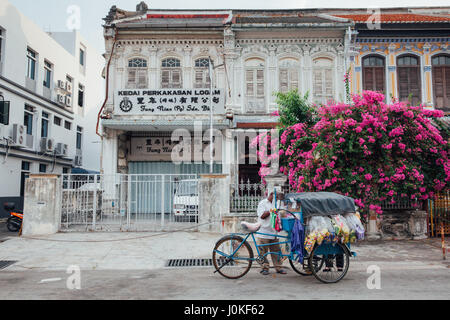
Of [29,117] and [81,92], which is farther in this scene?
[81,92]

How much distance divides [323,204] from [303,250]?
897mm

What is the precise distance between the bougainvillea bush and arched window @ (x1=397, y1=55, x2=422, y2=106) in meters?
6.26

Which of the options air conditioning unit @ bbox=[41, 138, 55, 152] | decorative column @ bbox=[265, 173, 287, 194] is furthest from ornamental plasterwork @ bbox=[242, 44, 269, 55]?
air conditioning unit @ bbox=[41, 138, 55, 152]

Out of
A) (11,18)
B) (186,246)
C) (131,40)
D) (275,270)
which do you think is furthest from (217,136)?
(11,18)

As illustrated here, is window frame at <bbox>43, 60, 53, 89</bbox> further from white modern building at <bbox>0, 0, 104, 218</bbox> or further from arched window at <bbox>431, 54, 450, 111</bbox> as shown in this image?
arched window at <bbox>431, 54, 450, 111</bbox>

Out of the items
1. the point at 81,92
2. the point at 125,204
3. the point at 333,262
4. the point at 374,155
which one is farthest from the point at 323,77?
the point at 81,92

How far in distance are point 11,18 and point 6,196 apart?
9570 millimetres

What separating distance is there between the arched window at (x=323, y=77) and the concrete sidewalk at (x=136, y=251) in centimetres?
818

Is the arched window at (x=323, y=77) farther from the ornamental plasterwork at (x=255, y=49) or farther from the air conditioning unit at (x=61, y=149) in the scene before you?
the air conditioning unit at (x=61, y=149)

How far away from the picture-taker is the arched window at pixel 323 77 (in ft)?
54.5

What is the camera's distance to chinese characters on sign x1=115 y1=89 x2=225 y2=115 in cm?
1614

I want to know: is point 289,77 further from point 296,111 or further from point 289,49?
point 296,111

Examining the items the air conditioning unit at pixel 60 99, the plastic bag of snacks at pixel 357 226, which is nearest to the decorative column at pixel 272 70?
the plastic bag of snacks at pixel 357 226

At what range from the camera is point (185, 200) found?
1259cm
